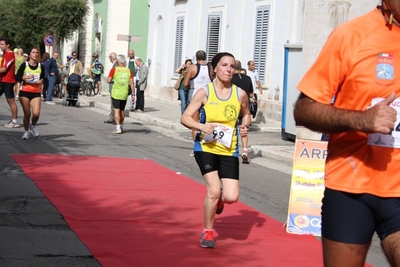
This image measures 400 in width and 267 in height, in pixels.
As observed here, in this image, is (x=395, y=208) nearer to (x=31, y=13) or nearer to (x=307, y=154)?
(x=307, y=154)

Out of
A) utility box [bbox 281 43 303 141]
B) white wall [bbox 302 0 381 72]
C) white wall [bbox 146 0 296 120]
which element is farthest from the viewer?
white wall [bbox 146 0 296 120]

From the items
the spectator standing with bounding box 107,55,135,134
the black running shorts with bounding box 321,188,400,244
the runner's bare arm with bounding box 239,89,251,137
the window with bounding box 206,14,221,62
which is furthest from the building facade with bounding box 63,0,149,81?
the black running shorts with bounding box 321,188,400,244

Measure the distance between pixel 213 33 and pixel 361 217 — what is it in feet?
86.9

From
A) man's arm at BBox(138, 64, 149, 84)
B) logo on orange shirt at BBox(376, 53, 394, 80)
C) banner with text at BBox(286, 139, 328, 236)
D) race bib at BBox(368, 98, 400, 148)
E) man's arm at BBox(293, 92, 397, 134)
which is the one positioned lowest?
banner with text at BBox(286, 139, 328, 236)

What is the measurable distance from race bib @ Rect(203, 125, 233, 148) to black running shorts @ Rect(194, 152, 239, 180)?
0.13 meters

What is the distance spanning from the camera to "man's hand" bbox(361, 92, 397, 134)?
3.37 meters

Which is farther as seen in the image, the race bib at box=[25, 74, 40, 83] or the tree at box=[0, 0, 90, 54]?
the tree at box=[0, 0, 90, 54]

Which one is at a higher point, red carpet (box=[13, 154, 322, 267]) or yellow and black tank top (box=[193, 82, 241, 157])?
yellow and black tank top (box=[193, 82, 241, 157])

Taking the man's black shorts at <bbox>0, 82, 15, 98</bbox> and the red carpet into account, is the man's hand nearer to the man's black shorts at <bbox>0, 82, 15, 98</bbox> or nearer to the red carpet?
the red carpet

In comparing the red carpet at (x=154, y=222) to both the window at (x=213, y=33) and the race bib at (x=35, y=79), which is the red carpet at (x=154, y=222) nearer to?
the race bib at (x=35, y=79)

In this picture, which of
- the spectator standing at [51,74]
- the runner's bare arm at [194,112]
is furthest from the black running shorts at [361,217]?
the spectator standing at [51,74]

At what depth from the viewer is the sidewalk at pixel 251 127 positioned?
55.4 ft

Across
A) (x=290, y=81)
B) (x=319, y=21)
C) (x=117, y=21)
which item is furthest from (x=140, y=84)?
(x=117, y=21)

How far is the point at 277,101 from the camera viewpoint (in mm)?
24406
